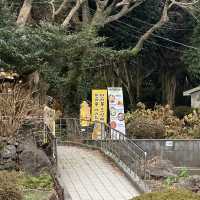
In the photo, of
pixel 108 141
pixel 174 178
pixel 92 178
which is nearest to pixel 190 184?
pixel 174 178

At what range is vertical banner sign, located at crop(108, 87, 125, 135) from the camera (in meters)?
27.0

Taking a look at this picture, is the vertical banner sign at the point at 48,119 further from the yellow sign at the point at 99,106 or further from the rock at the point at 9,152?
the yellow sign at the point at 99,106

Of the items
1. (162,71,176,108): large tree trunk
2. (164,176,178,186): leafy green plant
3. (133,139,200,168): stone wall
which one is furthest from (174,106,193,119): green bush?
(164,176,178,186): leafy green plant

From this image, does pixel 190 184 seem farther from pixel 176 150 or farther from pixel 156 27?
pixel 156 27

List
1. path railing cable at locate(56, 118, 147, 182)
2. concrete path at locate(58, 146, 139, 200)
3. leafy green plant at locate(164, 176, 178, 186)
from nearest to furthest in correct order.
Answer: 1. concrete path at locate(58, 146, 139, 200)
2. path railing cable at locate(56, 118, 147, 182)
3. leafy green plant at locate(164, 176, 178, 186)

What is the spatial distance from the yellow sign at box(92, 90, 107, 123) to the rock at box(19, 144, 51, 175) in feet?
33.1

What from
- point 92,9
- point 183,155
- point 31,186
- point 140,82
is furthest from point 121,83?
point 31,186

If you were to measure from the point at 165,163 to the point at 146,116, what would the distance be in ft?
21.6

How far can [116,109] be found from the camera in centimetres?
2748

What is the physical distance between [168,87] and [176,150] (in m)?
17.6

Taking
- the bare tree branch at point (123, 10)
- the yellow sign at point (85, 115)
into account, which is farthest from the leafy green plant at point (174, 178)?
the bare tree branch at point (123, 10)

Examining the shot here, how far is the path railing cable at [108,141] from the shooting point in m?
18.6

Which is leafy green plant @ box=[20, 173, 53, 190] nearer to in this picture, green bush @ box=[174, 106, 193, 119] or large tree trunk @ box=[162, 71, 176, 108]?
green bush @ box=[174, 106, 193, 119]

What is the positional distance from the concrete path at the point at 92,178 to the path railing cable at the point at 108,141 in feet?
1.34
